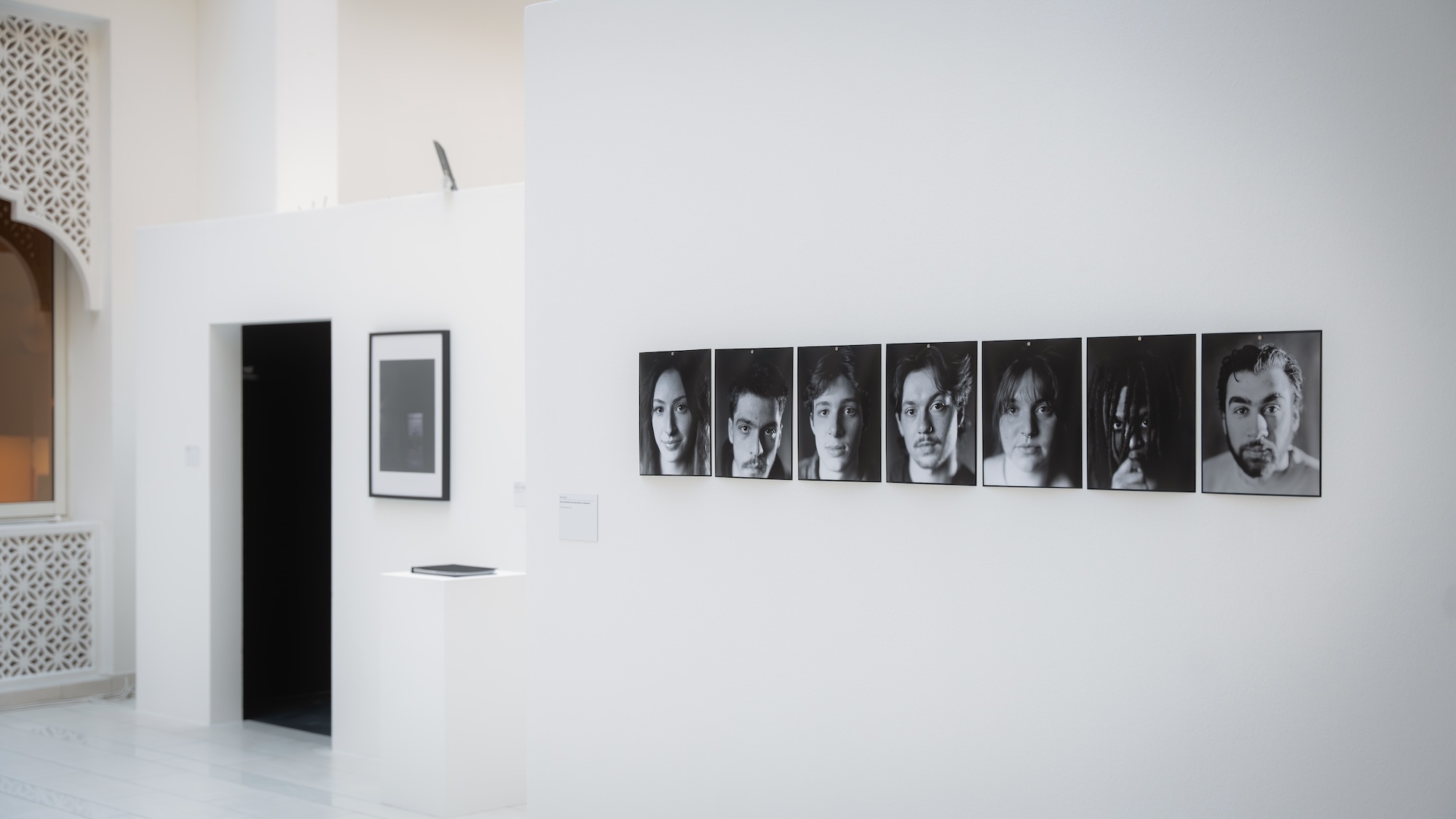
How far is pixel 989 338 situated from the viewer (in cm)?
330

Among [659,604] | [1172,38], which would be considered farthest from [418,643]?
[1172,38]

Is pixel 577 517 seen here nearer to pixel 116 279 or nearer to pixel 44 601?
pixel 44 601

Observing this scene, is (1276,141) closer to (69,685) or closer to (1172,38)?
(1172,38)

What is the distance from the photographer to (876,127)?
3496mm

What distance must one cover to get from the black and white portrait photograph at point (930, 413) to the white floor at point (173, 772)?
2.79m

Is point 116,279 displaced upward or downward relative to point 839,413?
upward

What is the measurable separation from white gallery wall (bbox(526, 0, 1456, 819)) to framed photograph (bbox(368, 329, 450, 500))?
6.43 ft

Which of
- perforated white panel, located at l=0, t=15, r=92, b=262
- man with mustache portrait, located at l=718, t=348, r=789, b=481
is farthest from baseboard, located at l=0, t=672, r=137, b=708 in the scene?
man with mustache portrait, located at l=718, t=348, r=789, b=481

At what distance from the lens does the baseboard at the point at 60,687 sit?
765 cm

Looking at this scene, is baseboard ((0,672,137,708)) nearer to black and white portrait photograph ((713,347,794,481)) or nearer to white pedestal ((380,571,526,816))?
white pedestal ((380,571,526,816))

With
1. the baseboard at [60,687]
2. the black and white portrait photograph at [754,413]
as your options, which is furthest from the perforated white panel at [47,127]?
the black and white portrait photograph at [754,413]

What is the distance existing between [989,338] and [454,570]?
322 centimetres

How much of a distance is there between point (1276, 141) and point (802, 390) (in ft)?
4.72

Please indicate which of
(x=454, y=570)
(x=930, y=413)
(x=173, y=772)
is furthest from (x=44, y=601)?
(x=930, y=413)
